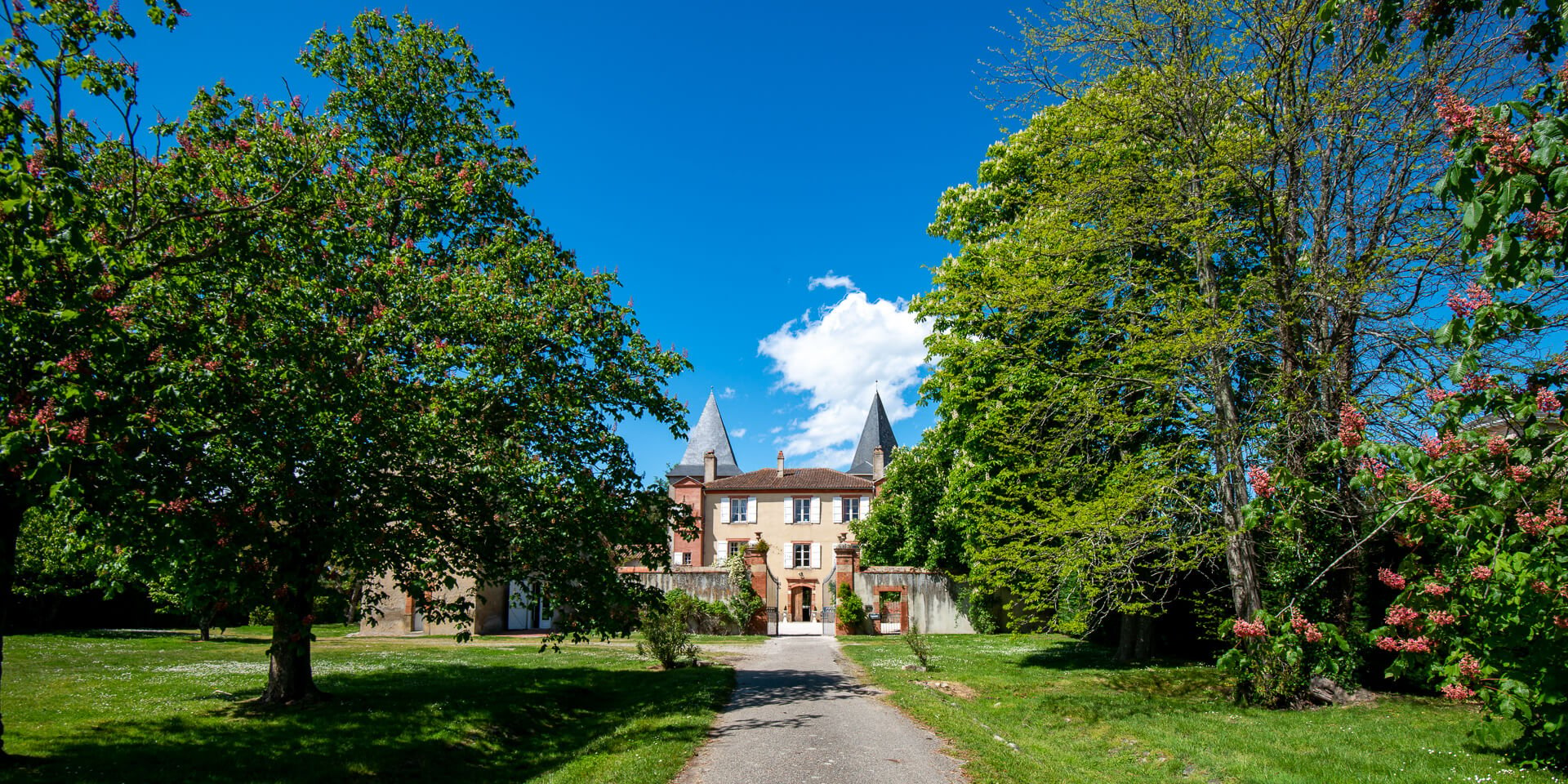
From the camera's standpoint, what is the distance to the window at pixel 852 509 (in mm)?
45938

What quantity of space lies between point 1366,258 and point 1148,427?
4.79 m

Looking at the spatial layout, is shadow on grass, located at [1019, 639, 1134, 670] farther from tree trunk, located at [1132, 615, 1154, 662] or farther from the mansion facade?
the mansion facade

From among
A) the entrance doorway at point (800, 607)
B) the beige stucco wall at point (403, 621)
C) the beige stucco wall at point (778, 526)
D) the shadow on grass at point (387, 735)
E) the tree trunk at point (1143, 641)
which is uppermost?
the beige stucco wall at point (778, 526)

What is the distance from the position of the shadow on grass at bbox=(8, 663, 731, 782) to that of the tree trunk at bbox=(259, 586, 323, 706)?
34 centimetres

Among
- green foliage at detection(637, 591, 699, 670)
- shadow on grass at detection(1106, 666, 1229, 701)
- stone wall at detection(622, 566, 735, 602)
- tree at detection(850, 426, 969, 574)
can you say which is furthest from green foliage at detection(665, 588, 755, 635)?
shadow on grass at detection(1106, 666, 1229, 701)

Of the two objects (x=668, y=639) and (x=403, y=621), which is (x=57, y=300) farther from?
(x=403, y=621)

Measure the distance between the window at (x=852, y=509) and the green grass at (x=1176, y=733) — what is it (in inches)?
1176

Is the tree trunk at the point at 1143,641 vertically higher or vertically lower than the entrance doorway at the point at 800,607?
higher

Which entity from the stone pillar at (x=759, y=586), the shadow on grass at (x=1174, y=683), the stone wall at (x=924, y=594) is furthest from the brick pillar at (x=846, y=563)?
the shadow on grass at (x=1174, y=683)

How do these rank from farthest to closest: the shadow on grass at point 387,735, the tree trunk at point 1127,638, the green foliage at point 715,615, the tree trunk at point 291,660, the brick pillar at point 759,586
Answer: the brick pillar at point 759,586 → the green foliage at point 715,615 → the tree trunk at point 1127,638 → the tree trunk at point 291,660 → the shadow on grass at point 387,735

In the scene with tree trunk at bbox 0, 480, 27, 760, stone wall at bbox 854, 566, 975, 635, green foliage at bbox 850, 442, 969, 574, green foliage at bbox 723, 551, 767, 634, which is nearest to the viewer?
tree trunk at bbox 0, 480, 27, 760

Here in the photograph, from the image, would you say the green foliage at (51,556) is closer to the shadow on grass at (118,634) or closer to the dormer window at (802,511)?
the shadow on grass at (118,634)

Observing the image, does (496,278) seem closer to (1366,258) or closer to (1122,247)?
(1122,247)

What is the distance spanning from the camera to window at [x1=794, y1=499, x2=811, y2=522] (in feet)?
151
